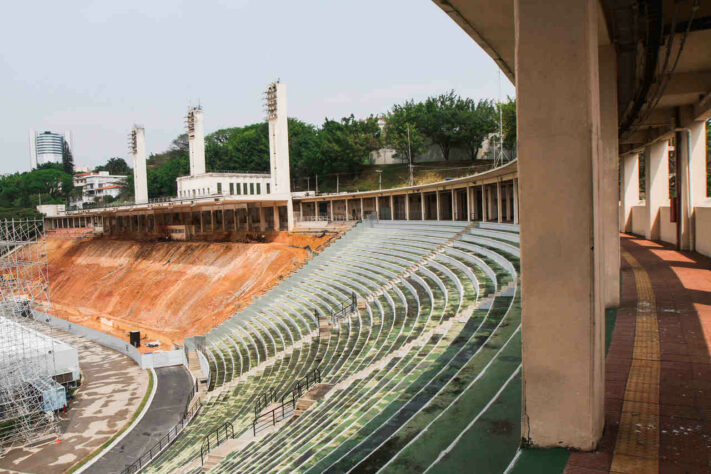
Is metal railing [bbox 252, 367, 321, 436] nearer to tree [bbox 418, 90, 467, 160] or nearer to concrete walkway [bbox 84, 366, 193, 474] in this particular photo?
concrete walkway [bbox 84, 366, 193, 474]

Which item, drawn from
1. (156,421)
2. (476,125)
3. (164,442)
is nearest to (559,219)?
(164,442)

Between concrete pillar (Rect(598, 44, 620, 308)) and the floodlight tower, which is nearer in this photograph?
concrete pillar (Rect(598, 44, 620, 308))

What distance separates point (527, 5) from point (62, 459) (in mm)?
18908

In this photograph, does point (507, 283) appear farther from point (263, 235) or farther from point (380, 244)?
point (263, 235)

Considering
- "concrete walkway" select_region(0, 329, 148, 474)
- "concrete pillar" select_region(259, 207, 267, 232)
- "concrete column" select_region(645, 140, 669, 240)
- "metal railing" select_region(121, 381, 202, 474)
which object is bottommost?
"concrete walkway" select_region(0, 329, 148, 474)

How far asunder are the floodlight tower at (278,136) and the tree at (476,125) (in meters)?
23.5

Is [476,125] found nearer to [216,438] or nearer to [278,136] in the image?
[278,136]

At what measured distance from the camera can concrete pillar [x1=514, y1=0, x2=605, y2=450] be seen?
512cm

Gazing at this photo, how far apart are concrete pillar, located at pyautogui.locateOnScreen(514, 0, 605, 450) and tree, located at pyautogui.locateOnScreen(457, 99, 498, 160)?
56.4 meters

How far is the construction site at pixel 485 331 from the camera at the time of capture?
17.4 feet

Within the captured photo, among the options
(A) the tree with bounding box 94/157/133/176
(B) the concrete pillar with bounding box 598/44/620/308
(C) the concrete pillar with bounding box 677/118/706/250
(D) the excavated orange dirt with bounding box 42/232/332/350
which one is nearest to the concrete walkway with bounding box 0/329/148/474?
(D) the excavated orange dirt with bounding box 42/232/332/350

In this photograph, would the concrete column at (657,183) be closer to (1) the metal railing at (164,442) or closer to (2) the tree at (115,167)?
(1) the metal railing at (164,442)

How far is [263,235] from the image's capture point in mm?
48219

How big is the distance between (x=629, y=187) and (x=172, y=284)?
32.8 m
